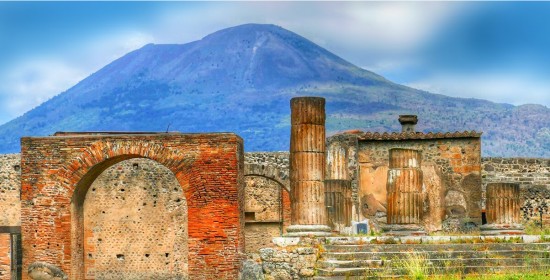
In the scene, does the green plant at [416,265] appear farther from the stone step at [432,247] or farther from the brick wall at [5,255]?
the brick wall at [5,255]

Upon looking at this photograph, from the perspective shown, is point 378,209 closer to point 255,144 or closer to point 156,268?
point 156,268

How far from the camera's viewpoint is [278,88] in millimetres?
136500

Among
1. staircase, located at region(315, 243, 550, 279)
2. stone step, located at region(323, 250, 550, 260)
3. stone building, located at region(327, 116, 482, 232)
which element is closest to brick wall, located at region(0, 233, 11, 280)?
stone building, located at region(327, 116, 482, 232)

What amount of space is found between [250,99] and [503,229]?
115759 millimetres

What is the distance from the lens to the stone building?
25.8 m

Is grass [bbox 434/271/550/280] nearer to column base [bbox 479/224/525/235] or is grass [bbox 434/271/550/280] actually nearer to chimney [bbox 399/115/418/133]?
column base [bbox 479/224/525/235]

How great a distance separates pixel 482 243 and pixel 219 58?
134 meters

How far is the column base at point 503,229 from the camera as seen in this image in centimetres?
2000

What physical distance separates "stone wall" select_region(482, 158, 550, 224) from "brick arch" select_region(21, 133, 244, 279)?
807cm

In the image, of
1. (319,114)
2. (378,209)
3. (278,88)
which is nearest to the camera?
(319,114)

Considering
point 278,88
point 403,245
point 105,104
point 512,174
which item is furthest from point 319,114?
point 105,104

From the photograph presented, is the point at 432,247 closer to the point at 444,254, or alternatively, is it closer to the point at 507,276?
the point at 444,254

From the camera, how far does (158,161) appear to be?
22.2 metres

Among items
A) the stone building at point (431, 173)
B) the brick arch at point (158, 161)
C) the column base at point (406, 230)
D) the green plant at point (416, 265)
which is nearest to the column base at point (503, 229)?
the column base at point (406, 230)
